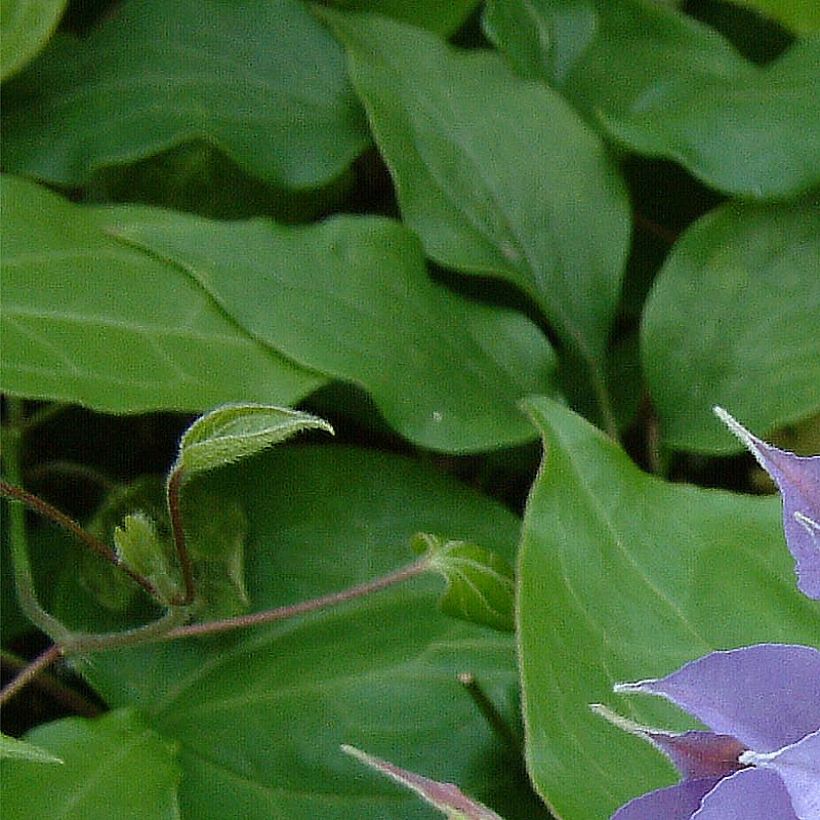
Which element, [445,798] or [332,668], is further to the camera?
[332,668]

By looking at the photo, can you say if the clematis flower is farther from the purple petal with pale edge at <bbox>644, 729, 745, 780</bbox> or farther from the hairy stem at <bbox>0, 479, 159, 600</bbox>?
the hairy stem at <bbox>0, 479, 159, 600</bbox>

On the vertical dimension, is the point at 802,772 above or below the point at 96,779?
above

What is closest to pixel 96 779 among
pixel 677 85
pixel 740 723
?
pixel 740 723

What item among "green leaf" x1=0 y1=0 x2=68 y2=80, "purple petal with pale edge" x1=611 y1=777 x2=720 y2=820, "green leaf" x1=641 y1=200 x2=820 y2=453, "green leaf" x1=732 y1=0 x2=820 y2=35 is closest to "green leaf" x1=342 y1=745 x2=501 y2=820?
"purple petal with pale edge" x1=611 y1=777 x2=720 y2=820

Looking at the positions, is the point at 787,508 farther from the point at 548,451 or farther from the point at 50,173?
the point at 50,173

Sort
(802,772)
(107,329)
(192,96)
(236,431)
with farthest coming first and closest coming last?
(192,96), (107,329), (236,431), (802,772)

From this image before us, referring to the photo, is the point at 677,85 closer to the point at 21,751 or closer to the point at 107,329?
the point at 107,329

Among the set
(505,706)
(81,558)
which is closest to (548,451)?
(505,706)
